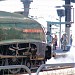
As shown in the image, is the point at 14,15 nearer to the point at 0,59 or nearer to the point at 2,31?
the point at 2,31

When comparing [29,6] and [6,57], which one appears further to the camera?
[29,6]

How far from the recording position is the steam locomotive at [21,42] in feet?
38.2

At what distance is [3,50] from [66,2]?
950 inches

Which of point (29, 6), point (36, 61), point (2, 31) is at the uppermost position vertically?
point (29, 6)

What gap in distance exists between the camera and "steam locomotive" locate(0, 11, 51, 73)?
1164cm

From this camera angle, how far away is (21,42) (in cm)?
1177

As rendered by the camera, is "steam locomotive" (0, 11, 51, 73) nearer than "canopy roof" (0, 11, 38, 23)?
Yes

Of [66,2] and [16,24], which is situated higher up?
[66,2]

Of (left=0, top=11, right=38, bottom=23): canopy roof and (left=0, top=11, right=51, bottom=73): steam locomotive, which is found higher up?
(left=0, top=11, right=38, bottom=23): canopy roof

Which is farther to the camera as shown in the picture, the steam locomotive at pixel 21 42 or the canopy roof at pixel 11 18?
the canopy roof at pixel 11 18

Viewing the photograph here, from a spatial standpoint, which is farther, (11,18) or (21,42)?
(11,18)

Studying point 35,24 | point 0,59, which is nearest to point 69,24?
point 35,24

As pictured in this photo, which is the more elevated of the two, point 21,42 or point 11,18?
point 11,18

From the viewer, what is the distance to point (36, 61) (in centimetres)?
1274
